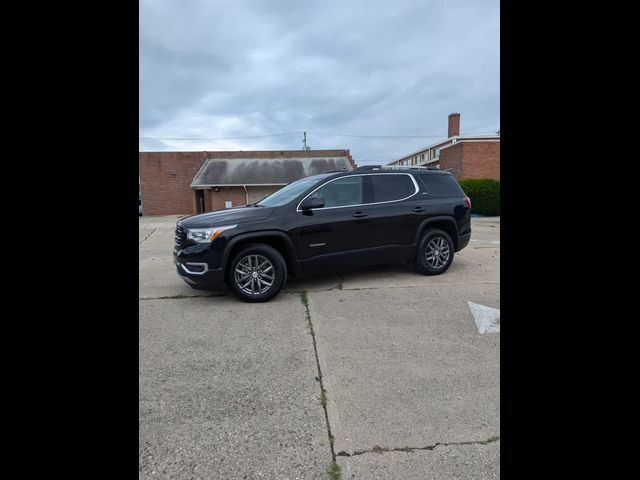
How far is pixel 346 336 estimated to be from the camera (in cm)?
370

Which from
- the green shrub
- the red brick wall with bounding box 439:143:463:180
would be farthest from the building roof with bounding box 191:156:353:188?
the green shrub

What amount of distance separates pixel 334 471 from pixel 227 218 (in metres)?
3.51

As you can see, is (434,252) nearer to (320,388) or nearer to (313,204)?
(313,204)

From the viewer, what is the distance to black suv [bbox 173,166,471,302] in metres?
4.71

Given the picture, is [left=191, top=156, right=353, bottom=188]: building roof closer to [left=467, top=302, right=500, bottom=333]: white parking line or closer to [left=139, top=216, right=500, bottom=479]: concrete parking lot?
[left=139, top=216, right=500, bottom=479]: concrete parking lot

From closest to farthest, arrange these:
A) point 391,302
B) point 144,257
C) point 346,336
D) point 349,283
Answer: point 346,336, point 391,302, point 349,283, point 144,257

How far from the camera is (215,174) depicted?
93.8ft

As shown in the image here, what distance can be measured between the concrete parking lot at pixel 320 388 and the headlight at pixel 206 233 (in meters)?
0.92

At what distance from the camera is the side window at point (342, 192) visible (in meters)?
5.31

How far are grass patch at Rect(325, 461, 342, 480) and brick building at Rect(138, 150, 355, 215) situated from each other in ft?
86.3

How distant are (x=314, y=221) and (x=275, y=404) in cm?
287

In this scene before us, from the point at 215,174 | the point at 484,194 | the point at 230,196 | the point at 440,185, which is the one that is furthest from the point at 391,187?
the point at 215,174
